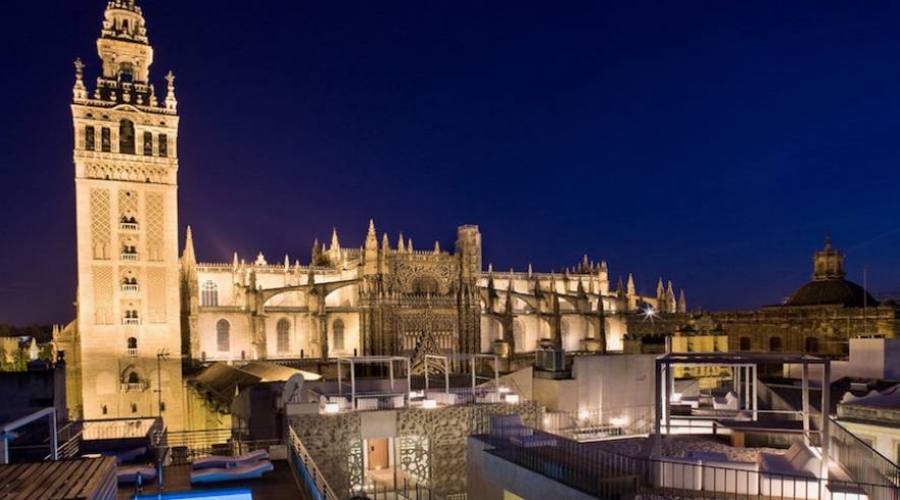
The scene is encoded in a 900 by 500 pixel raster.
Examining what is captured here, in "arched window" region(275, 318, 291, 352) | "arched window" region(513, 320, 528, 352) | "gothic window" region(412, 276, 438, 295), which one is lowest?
"arched window" region(513, 320, 528, 352)

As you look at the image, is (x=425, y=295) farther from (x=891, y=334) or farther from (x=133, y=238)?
(x=891, y=334)

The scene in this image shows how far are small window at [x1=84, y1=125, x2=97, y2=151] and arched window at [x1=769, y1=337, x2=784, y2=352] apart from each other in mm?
52618

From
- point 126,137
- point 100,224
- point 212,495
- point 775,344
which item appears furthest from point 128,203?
point 775,344

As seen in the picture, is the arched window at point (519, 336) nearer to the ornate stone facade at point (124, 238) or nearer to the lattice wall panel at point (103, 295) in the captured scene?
the ornate stone facade at point (124, 238)

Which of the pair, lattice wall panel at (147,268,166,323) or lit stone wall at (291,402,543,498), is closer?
lit stone wall at (291,402,543,498)

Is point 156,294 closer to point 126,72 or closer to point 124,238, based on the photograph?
point 124,238

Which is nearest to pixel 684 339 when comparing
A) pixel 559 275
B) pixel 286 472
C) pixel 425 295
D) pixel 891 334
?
pixel 891 334

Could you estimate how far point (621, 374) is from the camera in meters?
24.7

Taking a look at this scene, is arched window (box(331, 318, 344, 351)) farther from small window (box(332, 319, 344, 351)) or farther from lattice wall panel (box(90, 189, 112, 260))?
lattice wall panel (box(90, 189, 112, 260))

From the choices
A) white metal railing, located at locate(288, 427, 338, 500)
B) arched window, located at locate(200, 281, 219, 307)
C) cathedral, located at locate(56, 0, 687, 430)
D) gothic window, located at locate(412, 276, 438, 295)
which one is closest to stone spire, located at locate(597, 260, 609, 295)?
cathedral, located at locate(56, 0, 687, 430)

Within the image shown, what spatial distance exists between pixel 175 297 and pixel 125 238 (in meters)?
4.73

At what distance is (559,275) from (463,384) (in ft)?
142

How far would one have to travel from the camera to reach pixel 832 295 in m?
50.2

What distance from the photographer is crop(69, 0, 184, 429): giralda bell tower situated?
119ft
